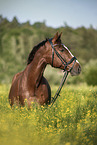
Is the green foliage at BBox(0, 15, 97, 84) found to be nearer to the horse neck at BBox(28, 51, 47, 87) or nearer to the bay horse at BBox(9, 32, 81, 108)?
the bay horse at BBox(9, 32, 81, 108)

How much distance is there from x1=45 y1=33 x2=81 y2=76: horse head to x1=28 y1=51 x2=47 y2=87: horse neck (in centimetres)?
20

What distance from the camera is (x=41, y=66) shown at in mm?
5062

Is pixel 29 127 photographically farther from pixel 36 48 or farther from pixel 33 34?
pixel 33 34

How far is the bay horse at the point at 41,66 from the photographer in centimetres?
488

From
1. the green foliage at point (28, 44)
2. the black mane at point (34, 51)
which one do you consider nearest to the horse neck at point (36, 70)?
the black mane at point (34, 51)

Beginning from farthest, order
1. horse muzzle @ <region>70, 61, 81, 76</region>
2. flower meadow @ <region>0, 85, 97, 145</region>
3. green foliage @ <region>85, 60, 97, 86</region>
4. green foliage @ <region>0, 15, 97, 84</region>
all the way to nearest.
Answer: green foliage @ <region>0, 15, 97, 84</region> < green foliage @ <region>85, 60, 97, 86</region> < horse muzzle @ <region>70, 61, 81, 76</region> < flower meadow @ <region>0, 85, 97, 145</region>

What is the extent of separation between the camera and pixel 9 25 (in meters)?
76.0

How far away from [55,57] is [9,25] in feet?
247

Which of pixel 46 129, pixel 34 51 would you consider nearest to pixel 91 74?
pixel 34 51

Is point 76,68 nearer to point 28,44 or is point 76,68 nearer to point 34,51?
point 34,51

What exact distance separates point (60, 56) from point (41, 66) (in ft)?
1.98

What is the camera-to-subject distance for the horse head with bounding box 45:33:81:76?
483cm

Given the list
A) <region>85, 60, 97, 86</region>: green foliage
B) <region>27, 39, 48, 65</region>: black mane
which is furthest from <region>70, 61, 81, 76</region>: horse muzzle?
<region>85, 60, 97, 86</region>: green foliage

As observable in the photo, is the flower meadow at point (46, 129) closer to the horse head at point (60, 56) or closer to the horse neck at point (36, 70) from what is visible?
the horse neck at point (36, 70)
